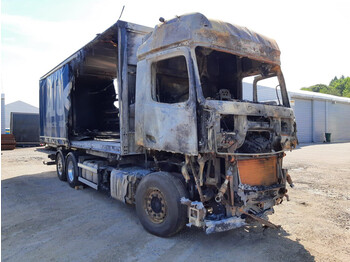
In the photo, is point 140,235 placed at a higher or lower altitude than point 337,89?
lower

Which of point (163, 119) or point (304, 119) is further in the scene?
point (304, 119)

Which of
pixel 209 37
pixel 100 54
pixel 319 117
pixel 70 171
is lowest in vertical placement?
A: pixel 70 171

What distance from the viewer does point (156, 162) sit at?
4754 millimetres

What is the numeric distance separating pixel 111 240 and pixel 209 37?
3516 millimetres

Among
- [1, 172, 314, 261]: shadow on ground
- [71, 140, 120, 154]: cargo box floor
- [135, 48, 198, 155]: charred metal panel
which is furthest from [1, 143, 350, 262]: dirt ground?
[135, 48, 198, 155]: charred metal panel

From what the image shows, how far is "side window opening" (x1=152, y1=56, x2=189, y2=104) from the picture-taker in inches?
189

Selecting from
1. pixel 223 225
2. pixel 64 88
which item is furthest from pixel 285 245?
pixel 64 88

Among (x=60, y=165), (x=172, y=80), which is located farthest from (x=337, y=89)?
(x=172, y=80)

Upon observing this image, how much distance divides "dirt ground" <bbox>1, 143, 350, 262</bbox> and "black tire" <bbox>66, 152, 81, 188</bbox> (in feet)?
3.39

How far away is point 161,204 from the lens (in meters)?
4.25

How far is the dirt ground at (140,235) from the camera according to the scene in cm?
371

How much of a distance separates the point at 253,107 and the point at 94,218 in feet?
12.1

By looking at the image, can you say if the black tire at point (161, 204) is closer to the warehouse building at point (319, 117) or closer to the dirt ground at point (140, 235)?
the dirt ground at point (140, 235)

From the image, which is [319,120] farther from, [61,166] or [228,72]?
[61,166]
